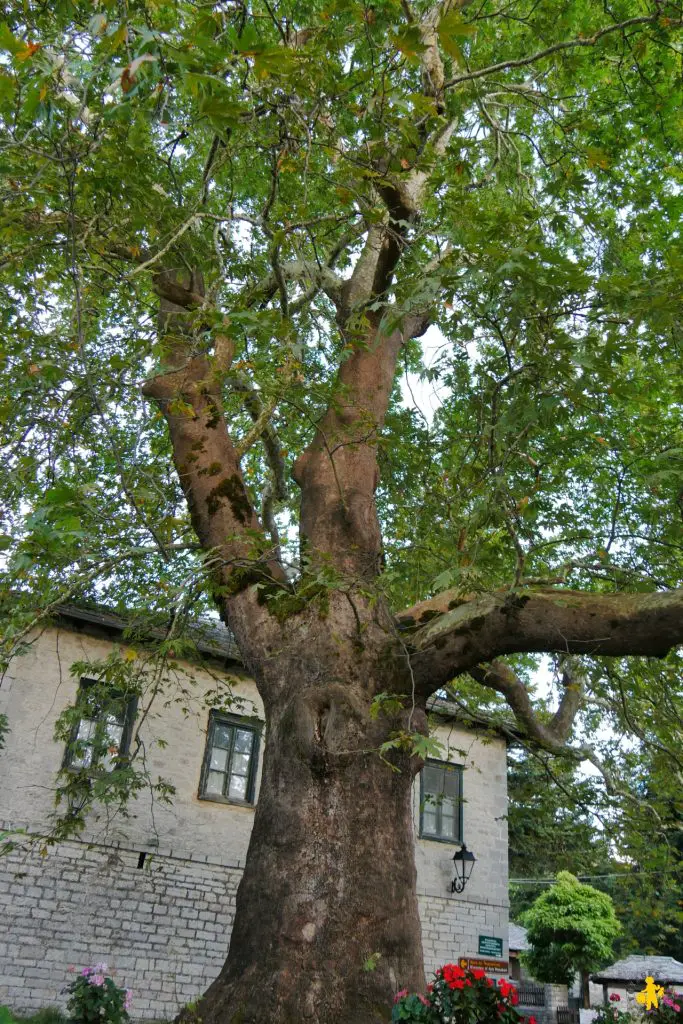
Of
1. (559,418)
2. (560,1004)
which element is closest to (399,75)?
(559,418)

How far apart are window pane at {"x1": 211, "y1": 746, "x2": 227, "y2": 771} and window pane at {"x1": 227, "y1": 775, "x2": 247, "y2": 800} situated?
0.22m

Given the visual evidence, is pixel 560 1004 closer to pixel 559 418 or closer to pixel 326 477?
pixel 326 477

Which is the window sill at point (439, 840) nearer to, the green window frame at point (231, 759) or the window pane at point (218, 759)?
the green window frame at point (231, 759)

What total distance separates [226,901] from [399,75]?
32.5 ft

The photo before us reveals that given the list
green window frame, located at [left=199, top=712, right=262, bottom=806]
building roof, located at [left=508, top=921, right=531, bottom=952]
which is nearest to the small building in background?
building roof, located at [left=508, top=921, right=531, bottom=952]

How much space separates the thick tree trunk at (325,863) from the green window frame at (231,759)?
5.76 meters

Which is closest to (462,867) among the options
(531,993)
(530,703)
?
(530,703)

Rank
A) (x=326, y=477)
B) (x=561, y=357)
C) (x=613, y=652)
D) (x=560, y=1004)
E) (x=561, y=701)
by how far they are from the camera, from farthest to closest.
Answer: (x=560, y=1004) < (x=561, y=701) < (x=326, y=477) < (x=613, y=652) < (x=561, y=357)

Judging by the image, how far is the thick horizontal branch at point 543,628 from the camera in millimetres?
4770

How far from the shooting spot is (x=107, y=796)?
6.21 meters

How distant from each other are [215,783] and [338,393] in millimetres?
6772

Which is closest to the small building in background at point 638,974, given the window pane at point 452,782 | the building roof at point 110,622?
the window pane at point 452,782

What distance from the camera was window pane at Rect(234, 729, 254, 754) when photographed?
36.2 ft

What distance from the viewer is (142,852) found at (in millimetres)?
9758
